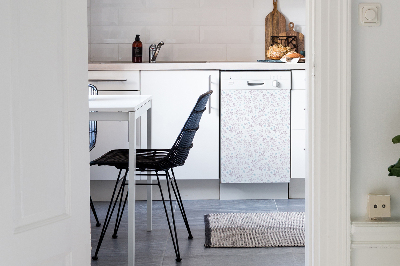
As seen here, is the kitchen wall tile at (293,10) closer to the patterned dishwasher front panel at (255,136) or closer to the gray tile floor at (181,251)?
the patterned dishwasher front panel at (255,136)

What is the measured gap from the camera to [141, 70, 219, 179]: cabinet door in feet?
12.5

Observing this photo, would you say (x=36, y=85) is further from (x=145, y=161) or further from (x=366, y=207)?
(x=145, y=161)

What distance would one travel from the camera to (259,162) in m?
3.83

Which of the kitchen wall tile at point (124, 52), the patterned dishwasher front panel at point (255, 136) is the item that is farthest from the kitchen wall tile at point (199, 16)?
the patterned dishwasher front panel at point (255, 136)

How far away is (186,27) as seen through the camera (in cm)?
446

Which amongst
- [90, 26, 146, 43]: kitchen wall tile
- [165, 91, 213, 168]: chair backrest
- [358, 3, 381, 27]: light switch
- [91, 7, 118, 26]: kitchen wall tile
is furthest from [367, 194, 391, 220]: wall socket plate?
[91, 7, 118, 26]: kitchen wall tile

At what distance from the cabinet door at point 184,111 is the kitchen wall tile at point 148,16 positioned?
0.81 metres

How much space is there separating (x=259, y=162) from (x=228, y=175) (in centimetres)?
26

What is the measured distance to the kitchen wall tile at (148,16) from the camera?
4.42 metres

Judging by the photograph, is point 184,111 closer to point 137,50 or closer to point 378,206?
point 137,50

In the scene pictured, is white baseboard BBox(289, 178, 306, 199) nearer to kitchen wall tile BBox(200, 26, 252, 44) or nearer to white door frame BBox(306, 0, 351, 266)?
kitchen wall tile BBox(200, 26, 252, 44)

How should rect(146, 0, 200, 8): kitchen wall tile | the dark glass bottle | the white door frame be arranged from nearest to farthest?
the white door frame → the dark glass bottle → rect(146, 0, 200, 8): kitchen wall tile

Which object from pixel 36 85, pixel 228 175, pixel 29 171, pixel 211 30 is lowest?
pixel 228 175

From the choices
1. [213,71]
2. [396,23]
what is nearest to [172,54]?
[213,71]
